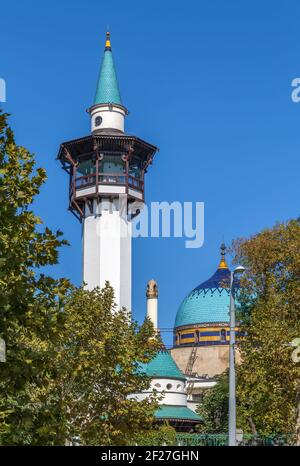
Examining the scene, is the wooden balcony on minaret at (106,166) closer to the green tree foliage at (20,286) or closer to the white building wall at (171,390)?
the white building wall at (171,390)

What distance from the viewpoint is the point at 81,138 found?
211 ft

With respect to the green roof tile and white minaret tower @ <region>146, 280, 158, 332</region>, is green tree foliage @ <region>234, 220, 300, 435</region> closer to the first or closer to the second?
the green roof tile

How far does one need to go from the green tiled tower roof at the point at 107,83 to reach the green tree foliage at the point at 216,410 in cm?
2193

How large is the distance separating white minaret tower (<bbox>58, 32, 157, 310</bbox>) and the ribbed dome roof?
17000mm

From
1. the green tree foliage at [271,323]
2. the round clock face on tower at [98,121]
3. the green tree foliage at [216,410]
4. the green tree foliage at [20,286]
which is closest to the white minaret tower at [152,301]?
the green tree foliage at [216,410]

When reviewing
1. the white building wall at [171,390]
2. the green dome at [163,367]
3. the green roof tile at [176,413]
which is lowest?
the green roof tile at [176,413]

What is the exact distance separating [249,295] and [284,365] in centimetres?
929

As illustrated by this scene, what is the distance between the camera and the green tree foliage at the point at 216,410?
60.6 m

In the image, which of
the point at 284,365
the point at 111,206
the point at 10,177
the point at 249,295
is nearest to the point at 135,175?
the point at 111,206

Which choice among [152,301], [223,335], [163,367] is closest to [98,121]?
[152,301]

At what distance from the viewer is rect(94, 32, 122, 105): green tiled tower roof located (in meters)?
66.1

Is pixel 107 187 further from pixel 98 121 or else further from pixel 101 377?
pixel 101 377
